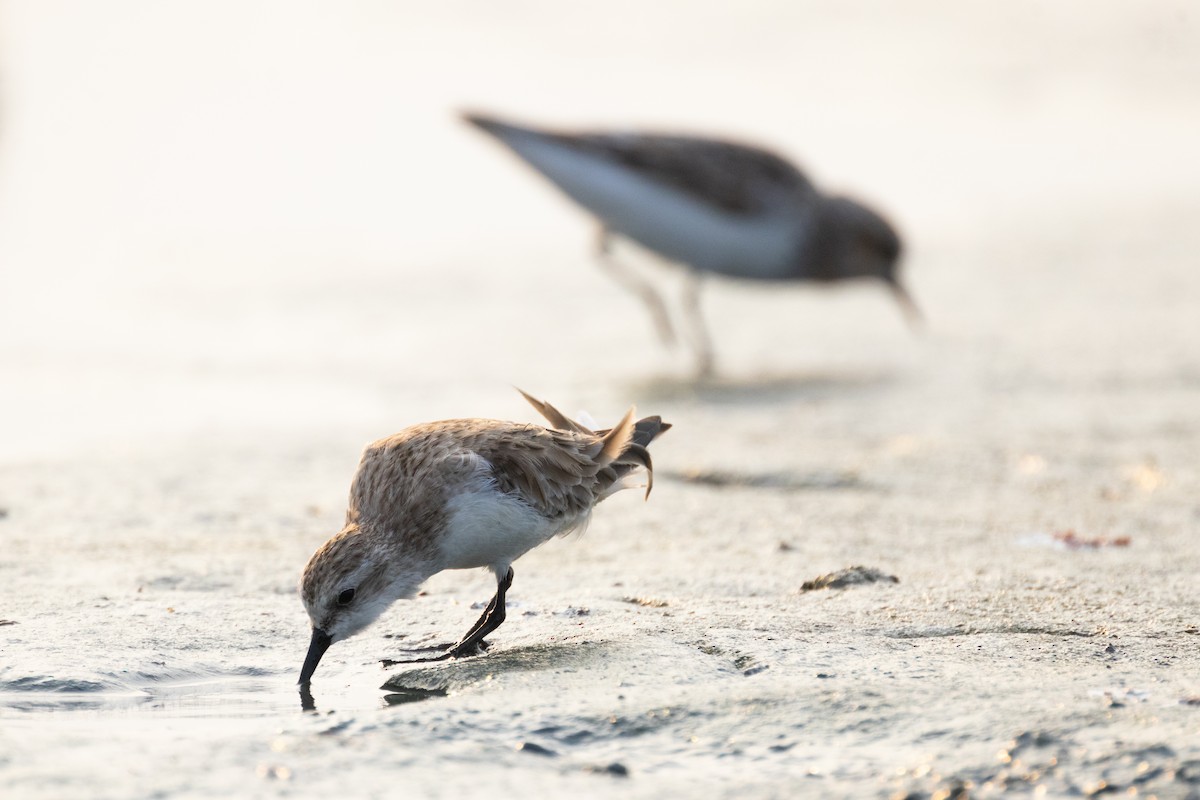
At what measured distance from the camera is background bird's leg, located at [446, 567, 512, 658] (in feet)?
13.5

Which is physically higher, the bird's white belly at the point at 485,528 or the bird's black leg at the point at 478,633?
the bird's white belly at the point at 485,528

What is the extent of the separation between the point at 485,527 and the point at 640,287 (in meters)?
5.29

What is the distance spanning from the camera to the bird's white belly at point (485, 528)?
4312 millimetres

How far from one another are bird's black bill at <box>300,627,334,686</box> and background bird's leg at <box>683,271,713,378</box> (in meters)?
5.00

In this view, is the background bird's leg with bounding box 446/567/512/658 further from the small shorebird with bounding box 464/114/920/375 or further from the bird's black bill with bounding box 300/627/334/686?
the small shorebird with bounding box 464/114/920/375

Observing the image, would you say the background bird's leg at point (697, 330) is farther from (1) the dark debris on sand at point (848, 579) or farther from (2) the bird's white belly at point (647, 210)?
(1) the dark debris on sand at point (848, 579)

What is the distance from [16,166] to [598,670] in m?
11.5

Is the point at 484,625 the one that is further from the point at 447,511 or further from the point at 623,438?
the point at 623,438

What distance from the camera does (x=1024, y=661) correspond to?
3.84 m

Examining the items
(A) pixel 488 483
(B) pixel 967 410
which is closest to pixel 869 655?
(A) pixel 488 483

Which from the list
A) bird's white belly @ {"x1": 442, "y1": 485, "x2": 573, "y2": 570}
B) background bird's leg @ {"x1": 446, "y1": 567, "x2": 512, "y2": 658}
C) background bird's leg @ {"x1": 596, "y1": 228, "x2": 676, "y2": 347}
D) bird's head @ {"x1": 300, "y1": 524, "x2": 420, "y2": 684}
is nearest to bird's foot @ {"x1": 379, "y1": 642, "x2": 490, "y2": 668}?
background bird's leg @ {"x1": 446, "y1": 567, "x2": 512, "y2": 658}

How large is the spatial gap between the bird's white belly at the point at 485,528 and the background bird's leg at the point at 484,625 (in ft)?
0.29

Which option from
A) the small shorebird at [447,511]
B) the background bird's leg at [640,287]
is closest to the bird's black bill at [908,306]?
the background bird's leg at [640,287]

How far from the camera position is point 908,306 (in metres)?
9.94
